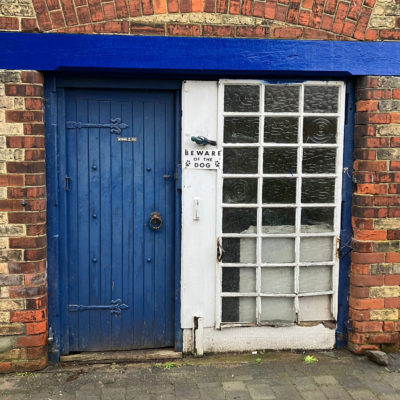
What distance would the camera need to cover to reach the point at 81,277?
164 inches

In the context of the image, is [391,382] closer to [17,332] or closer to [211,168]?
[211,168]

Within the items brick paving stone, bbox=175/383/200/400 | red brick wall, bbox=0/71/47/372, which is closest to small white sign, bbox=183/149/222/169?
red brick wall, bbox=0/71/47/372

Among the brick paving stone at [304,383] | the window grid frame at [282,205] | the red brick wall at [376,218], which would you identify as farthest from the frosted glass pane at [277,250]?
the brick paving stone at [304,383]

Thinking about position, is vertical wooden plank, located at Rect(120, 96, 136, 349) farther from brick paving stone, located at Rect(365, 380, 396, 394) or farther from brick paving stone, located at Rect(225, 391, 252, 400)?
brick paving stone, located at Rect(365, 380, 396, 394)

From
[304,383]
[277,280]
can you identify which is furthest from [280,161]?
[304,383]

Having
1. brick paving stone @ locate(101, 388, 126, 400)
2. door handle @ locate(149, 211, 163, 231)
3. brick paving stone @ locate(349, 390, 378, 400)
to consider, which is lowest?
brick paving stone @ locate(101, 388, 126, 400)

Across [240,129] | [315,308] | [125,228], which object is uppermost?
[240,129]

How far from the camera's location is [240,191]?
4148 mm

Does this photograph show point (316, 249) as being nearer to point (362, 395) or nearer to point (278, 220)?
point (278, 220)

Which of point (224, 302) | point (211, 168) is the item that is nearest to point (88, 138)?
point (211, 168)

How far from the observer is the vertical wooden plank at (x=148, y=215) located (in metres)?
4.11

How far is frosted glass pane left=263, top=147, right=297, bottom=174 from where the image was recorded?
414 cm

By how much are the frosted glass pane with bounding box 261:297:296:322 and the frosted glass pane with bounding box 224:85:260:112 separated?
178cm

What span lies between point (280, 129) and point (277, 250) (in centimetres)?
112
